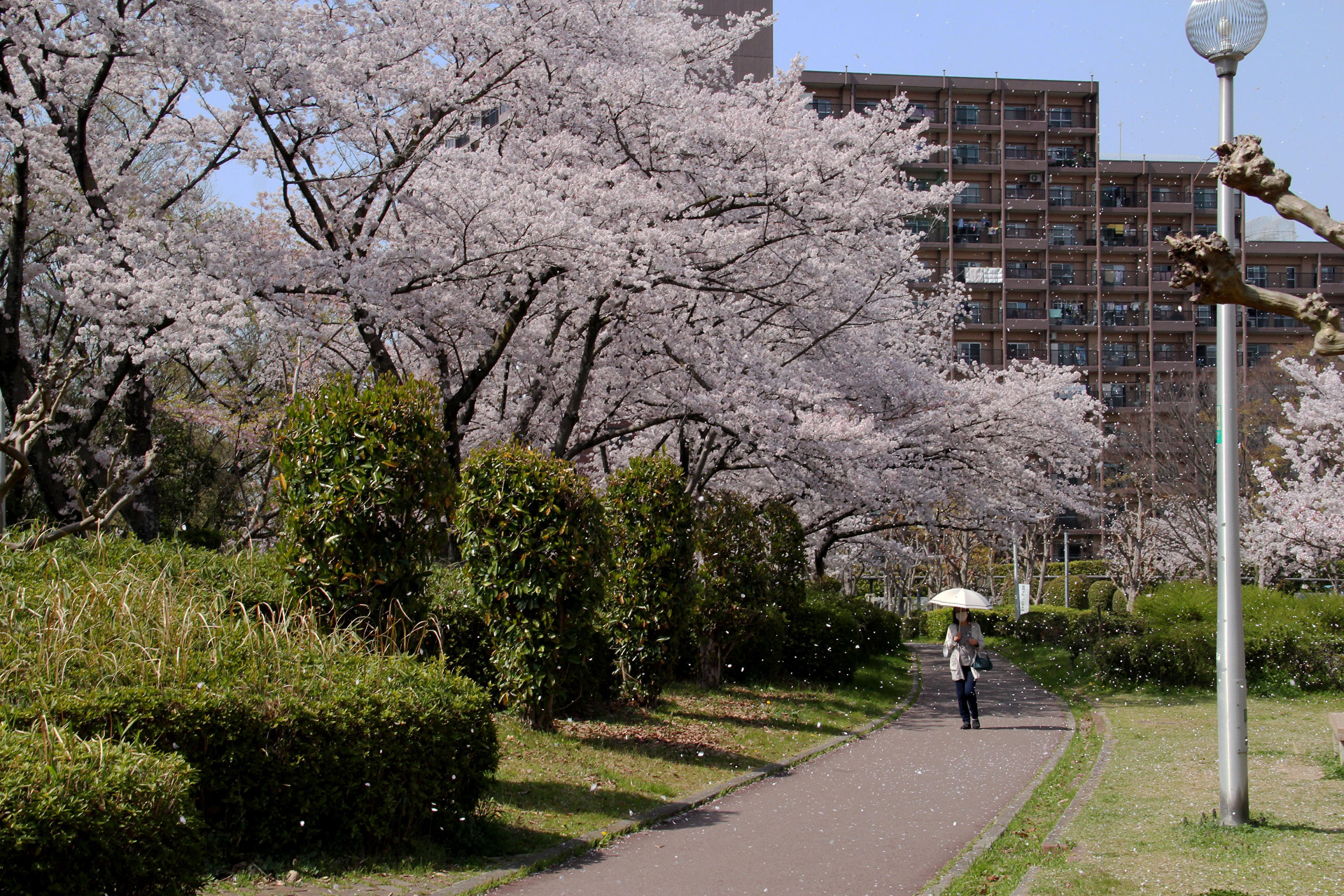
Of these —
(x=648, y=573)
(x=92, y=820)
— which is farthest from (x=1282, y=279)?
(x=92, y=820)

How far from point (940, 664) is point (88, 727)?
25275 mm

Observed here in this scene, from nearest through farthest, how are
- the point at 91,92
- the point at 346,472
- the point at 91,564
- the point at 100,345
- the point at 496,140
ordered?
1. the point at 91,564
2. the point at 346,472
3. the point at 91,92
4. the point at 100,345
5. the point at 496,140

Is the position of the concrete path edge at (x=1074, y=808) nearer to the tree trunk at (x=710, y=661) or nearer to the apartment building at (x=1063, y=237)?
the tree trunk at (x=710, y=661)

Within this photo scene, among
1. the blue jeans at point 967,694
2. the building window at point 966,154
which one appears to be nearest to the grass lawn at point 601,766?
the blue jeans at point 967,694

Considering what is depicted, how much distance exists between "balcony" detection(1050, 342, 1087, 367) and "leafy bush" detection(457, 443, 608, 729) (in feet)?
191

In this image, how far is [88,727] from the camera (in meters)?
5.20

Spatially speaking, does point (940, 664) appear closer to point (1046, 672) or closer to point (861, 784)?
point (1046, 672)

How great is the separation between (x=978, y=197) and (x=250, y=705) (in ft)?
216

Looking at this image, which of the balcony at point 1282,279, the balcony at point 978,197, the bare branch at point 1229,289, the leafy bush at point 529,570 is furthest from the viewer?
the balcony at point 978,197

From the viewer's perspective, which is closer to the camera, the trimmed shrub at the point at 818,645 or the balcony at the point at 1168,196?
the trimmed shrub at the point at 818,645

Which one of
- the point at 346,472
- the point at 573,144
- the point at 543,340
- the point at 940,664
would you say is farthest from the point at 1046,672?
the point at 346,472

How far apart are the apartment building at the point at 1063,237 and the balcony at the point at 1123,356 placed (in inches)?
3.3

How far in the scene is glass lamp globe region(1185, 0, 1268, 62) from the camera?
7.78 metres

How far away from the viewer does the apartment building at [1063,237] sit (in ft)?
211
